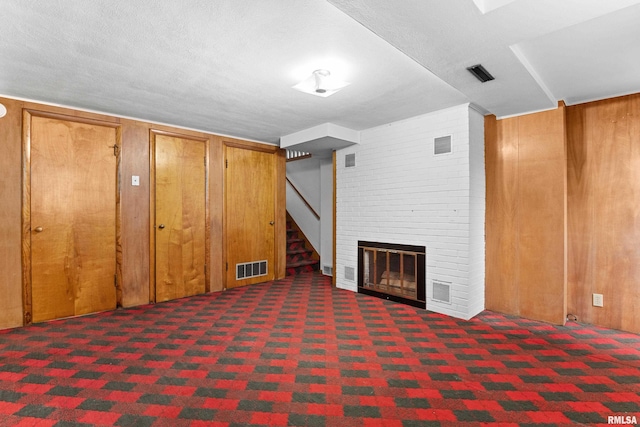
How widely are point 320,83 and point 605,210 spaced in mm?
3320

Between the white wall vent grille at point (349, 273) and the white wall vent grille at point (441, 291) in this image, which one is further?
the white wall vent grille at point (349, 273)

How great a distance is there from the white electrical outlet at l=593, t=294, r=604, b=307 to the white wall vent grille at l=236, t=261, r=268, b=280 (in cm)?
441

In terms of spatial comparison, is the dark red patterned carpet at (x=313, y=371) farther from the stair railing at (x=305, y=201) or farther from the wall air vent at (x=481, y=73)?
the stair railing at (x=305, y=201)

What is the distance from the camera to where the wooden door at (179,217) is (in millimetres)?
4219

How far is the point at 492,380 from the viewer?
2205 mm

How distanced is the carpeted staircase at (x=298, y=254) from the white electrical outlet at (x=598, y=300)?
425cm

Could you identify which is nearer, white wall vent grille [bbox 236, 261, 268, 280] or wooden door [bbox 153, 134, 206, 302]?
wooden door [bbox 153, 134, 206, 302]

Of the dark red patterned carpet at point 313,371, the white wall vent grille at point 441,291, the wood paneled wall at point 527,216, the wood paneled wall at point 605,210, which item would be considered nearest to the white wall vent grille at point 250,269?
the dark red patterned carpet at point 313,371

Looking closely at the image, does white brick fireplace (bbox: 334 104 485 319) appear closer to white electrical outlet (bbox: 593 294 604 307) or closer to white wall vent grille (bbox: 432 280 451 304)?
white wall vent grille (bbox: 432 280 451 304)

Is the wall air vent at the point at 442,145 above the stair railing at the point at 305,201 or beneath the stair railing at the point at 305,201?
above

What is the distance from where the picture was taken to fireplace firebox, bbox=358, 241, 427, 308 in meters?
3.91

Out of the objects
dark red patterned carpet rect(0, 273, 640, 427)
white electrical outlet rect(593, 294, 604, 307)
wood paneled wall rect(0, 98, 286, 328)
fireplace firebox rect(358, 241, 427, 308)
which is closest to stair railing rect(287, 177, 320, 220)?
wood paneled wall rect(0, 98, 286, 328)

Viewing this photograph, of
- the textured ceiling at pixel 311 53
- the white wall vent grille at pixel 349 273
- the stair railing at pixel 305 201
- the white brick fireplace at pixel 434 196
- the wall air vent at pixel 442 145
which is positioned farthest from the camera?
the stair railing at pixel 305 201

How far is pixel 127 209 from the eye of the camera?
3959 millimetres
